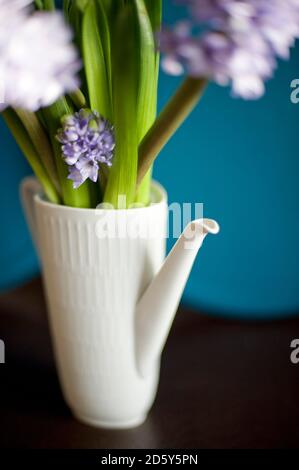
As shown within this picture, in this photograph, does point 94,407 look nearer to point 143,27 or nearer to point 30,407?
point 30,407

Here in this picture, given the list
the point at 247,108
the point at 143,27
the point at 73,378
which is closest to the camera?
the point at 143,27

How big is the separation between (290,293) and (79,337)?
262mm

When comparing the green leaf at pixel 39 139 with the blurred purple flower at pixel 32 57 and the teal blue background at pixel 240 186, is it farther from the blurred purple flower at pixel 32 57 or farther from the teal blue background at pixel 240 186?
the teal blue background at pixel 240 186

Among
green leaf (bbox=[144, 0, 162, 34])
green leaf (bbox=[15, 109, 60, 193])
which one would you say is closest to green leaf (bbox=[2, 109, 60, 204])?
green leaf (bbox=[15, 109, 60, 193])

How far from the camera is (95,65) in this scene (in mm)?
360

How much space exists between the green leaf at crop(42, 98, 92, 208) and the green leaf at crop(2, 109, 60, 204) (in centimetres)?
1

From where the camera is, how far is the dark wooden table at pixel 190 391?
415 mm

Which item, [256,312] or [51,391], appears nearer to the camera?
[51,391]

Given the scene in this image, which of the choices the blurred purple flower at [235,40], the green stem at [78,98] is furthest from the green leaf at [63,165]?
the blurred purple flower at [235,40]

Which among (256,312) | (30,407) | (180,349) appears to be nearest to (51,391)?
(30,407)

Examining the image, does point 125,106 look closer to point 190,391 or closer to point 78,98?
point 78,98

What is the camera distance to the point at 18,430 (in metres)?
0.42

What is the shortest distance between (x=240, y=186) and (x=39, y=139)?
25 cm

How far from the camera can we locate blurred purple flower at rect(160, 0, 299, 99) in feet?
0.82
